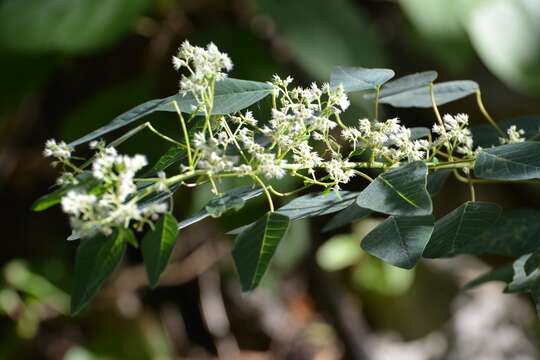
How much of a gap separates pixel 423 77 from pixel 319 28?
3.16 feet

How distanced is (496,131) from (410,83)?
0.12 metres

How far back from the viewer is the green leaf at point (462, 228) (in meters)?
0.48

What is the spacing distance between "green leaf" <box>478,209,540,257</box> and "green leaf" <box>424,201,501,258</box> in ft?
0.51

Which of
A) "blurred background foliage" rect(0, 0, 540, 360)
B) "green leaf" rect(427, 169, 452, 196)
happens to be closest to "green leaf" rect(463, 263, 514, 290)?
"green leaf" rect(427, 169, 452, 196)

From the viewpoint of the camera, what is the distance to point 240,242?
0.45m

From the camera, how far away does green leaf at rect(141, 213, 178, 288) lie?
413mm

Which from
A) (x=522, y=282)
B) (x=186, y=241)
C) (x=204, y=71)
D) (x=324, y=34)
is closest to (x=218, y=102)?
Result: (x=204, y=71)

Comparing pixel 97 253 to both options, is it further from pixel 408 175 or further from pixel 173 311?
pixel 173 311

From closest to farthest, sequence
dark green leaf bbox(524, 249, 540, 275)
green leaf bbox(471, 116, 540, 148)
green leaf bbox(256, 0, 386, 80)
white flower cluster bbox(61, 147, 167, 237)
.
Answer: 1. white flower cluster bbox(61, 147, 167, 237)
2. dark green leaf bbox(524, 249, 540, 275)
3. green leaf bbox(471, 116, 540, 148)
4. green leaf bbox(256, 0, 386, 80)

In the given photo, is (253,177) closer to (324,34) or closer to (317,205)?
(317,205)

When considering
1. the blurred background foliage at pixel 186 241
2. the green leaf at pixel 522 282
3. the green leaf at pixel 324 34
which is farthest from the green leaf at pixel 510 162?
the blurred background foliage at pixel 186 241

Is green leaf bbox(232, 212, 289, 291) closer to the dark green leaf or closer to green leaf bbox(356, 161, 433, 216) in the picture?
green leaf bbox(356, 161, 433, 216)

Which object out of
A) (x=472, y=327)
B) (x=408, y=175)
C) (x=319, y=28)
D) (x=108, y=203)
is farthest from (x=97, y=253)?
(x=472, y=327)

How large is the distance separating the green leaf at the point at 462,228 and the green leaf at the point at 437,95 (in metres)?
0.15
